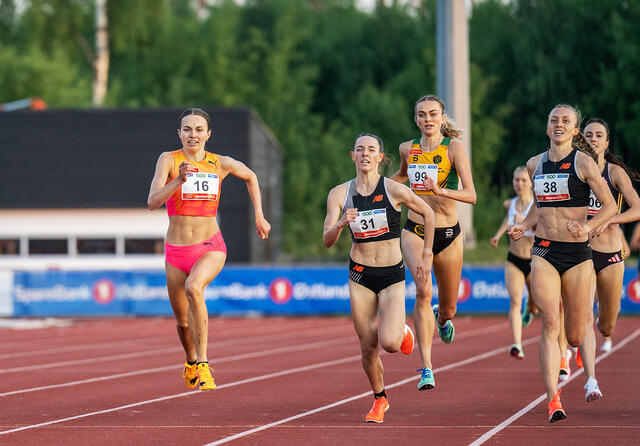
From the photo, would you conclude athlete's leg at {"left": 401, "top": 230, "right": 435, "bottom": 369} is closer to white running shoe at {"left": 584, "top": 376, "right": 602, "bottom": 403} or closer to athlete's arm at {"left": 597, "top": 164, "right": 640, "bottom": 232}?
white running shoe at {"left": 584, "top": 376, "right": 602, "bottom": 403}

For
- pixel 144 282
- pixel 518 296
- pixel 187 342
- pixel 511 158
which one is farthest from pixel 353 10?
pixel 187 342

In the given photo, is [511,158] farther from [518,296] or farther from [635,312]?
[518,296]

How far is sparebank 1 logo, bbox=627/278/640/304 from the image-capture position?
1044 inches

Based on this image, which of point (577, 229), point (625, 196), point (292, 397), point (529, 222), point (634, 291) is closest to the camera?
point (577, 229)

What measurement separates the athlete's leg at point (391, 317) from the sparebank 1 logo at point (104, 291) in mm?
19670

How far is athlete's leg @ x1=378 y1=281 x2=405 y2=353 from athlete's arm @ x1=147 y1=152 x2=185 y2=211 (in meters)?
1.97

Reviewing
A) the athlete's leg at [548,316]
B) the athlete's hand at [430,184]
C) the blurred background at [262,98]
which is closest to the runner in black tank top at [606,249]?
the athlete's leg at [548,316]

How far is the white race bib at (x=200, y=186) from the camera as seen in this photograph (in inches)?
420

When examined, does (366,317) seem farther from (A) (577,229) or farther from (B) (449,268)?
(B) (449,268)

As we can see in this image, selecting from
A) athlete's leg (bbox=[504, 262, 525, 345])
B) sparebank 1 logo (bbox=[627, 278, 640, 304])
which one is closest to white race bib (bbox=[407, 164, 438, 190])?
athlete's leg (bbox=[504, 262, 525, 345])

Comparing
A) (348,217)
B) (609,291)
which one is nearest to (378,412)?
(348,217)

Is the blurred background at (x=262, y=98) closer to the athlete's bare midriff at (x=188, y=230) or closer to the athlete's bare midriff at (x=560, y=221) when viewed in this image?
the athlete's bare midriff at (x=188, y=230)

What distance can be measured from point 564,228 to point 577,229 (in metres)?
0.31

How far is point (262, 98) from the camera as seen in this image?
62.2 metres
